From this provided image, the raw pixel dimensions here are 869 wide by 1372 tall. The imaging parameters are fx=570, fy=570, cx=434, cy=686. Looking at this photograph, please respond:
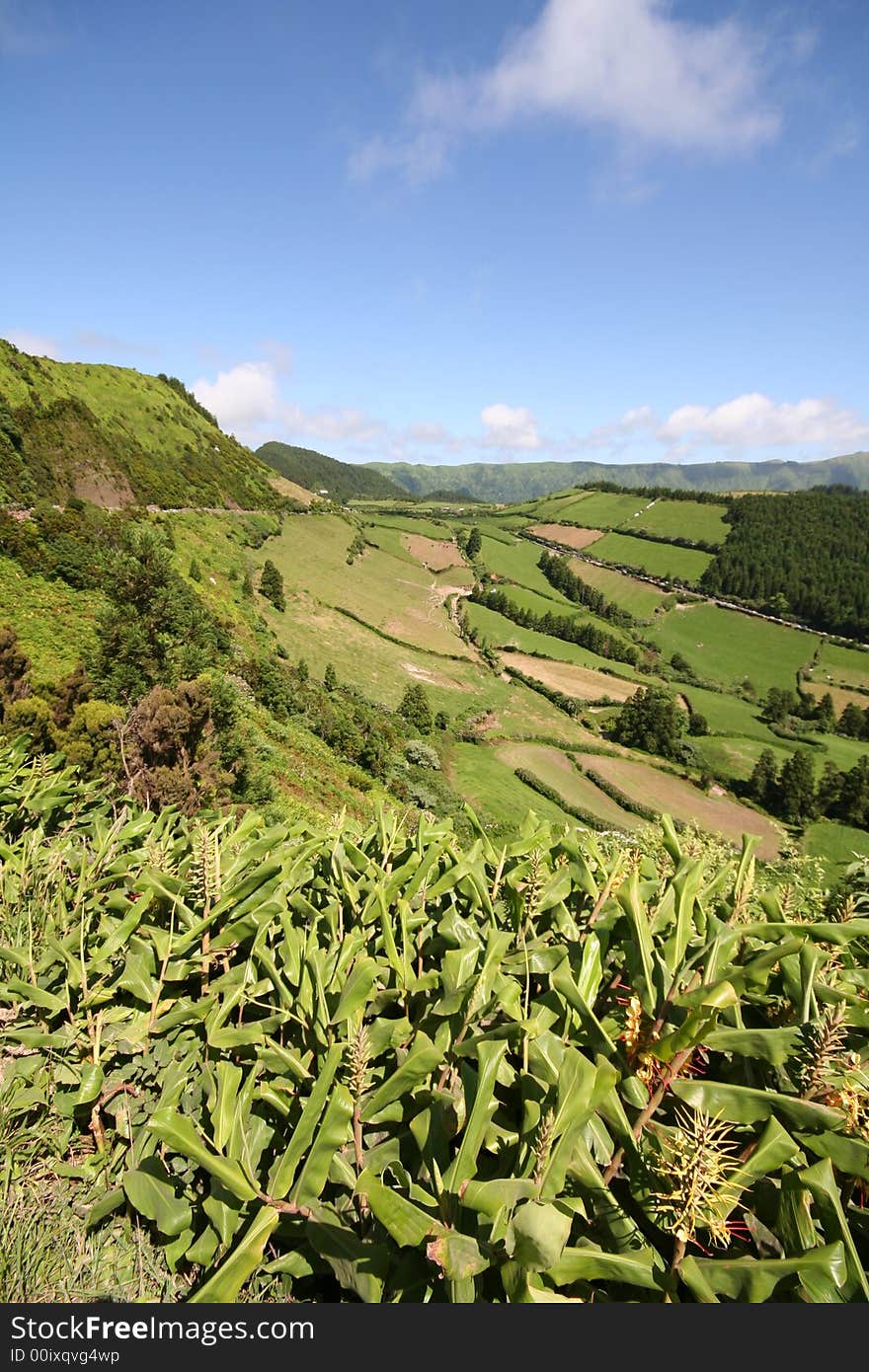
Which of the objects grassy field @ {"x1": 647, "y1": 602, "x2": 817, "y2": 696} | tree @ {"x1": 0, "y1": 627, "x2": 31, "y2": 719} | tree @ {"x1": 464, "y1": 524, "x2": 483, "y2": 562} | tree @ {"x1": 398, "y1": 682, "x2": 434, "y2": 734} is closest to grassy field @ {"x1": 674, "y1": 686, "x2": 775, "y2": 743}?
grassy field @ {"x1": 647, "y1": 602, "x2": 817, "y2": 696}

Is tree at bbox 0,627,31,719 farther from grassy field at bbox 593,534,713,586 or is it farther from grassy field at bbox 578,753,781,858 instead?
grassy field at bbox 593,534,713,586

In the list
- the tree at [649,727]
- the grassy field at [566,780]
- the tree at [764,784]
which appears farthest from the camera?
the tree at [649,727]

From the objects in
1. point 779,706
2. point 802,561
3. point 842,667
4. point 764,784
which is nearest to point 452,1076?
point 764,784

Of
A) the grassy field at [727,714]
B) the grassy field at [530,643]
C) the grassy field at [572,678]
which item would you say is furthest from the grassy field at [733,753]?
the grassy field at [530,643]

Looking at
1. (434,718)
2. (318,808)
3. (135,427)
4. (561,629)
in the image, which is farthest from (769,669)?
(135,427)

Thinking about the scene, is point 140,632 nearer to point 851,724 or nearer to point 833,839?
point 833,839

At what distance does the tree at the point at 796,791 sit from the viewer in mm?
63031

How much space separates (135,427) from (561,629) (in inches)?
2861

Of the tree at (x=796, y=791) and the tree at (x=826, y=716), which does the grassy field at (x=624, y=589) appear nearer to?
the tree at (x=826, y=716)

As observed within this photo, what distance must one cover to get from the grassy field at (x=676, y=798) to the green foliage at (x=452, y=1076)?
53865 mm

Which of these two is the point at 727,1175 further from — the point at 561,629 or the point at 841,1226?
the point at 561,629

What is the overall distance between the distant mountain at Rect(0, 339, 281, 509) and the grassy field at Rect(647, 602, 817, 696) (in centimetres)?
7683

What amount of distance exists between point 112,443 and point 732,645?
102016 millimetres

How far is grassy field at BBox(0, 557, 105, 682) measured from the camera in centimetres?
2198
